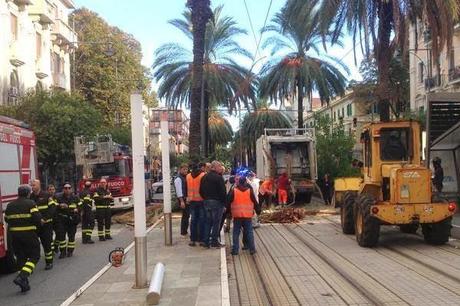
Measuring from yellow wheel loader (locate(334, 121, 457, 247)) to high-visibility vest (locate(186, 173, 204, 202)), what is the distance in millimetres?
3634

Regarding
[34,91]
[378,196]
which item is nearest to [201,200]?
[378,196]

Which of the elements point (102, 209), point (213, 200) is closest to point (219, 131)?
point (102, 209)

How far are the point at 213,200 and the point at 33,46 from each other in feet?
98.2

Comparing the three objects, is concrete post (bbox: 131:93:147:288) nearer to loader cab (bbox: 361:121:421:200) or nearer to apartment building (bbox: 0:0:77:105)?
loader cab (bbox: 361:121:421:200)

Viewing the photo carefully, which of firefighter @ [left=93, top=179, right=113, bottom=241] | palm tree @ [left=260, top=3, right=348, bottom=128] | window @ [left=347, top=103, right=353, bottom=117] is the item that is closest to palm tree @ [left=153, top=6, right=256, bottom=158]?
palm tree @ [left=260, top=3, right=348, bottom=128]

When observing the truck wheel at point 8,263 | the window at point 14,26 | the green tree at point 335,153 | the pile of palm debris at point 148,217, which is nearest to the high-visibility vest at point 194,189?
the truck wheel at point 8,263

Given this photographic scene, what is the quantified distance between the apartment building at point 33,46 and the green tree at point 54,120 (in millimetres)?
2661

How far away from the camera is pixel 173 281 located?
9.62 meters

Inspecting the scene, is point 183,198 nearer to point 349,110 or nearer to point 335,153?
point 335,153

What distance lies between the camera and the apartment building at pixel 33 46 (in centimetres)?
3425

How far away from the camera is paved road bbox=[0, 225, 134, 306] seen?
9.45 m

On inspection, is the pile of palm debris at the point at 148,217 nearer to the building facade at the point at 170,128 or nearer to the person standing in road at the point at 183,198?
the person standing in road at the point at 183,198

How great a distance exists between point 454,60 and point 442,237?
3234 centimetres

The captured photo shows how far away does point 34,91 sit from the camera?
3419 cm
